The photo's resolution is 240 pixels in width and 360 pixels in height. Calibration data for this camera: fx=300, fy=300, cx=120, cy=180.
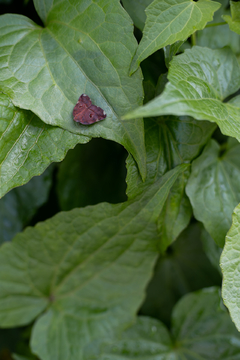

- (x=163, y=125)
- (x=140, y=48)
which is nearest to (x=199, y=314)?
(x=163, y=125)

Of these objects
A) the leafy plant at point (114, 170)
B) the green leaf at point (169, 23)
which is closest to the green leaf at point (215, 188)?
the leafy plant at point (114, 170)

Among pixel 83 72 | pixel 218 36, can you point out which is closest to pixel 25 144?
pixel 83 72

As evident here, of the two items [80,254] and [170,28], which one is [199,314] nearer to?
[80,254]

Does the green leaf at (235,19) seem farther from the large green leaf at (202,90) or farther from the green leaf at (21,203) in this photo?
the green leaf at (21,203)

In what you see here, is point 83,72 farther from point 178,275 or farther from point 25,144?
point 178,275

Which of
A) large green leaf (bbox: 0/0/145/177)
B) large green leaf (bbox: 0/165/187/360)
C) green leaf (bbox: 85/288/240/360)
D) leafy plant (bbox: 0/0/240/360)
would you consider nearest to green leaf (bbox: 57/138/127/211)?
leafy plant (bbox: 0/0/240/360)

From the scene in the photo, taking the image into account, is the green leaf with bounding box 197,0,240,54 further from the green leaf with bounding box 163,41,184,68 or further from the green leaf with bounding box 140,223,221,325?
the green leaf with bounding box 140,223,221,325

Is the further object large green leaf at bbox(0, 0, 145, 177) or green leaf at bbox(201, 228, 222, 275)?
green leaf at bbox(201, 228, 222, 275)
